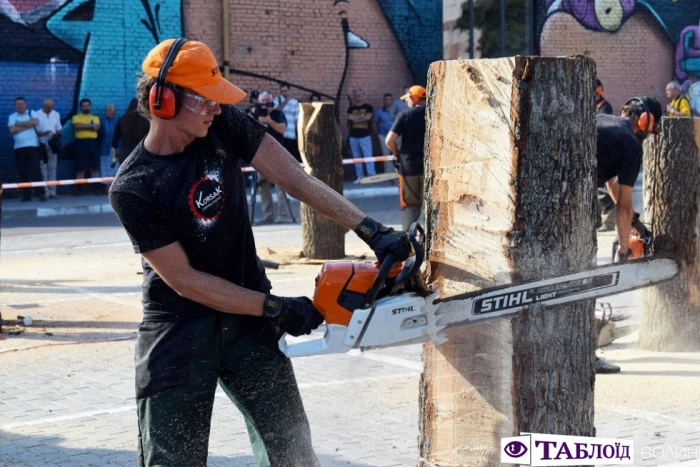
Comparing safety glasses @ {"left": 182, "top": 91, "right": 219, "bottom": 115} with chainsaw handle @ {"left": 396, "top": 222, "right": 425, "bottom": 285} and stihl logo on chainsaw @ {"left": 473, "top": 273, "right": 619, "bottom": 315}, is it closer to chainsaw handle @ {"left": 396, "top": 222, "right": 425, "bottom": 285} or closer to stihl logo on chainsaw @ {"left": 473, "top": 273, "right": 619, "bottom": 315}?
chainsaw handle @ {"left": 396, "top": 222, "right": 425, "bottom": 285}

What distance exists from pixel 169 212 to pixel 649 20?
2518 centimetres

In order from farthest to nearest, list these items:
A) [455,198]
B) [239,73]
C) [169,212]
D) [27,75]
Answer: [239,73] < [27,75] < [455,198] < [169,212]

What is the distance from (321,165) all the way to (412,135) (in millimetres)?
1404

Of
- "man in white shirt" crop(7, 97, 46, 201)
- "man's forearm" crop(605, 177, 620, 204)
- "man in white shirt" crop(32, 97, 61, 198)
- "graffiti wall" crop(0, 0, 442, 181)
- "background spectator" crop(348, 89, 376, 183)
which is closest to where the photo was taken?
"man's forearm" crop(605, 177, 620, 204)

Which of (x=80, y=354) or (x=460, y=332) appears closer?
(x=460, y=332)

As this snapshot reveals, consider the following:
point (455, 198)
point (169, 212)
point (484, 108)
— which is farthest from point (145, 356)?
point (484, 108)

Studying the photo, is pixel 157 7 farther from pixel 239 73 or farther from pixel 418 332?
pixel 418 332

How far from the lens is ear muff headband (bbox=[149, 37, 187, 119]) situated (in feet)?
10.5

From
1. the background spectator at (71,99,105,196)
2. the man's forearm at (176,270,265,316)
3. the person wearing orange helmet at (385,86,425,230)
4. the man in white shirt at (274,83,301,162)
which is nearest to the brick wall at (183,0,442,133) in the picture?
the man in white shirt at (274,83,301,162)

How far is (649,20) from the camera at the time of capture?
26.4m

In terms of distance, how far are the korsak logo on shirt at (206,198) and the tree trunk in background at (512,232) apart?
0.77 metres

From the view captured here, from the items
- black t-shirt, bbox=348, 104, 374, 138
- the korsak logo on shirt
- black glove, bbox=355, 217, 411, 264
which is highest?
the korsak logo on shirt

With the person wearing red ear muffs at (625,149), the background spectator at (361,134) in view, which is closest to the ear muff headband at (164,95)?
the person wearing red ear muffs at (625,149)

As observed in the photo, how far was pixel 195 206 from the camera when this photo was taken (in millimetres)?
3289
